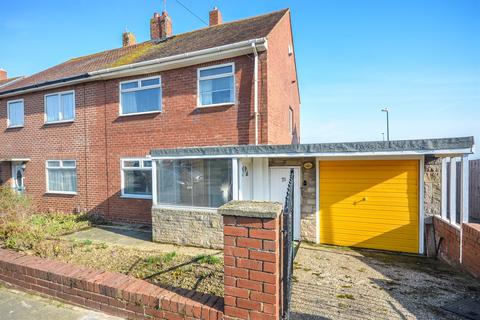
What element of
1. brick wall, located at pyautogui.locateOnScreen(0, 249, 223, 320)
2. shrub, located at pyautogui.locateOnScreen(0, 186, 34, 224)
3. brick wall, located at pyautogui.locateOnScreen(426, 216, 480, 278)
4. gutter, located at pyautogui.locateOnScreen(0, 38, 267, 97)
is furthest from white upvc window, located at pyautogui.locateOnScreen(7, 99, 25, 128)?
brick wall, located at pyautogui.locateOnScreen(426, 216, 480, 278)

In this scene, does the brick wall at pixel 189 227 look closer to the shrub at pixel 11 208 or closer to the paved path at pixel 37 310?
the shrub at pixel 11 208

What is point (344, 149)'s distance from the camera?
5.67 m

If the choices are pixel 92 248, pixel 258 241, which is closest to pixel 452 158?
pixel 258 241

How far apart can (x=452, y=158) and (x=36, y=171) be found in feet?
46.9

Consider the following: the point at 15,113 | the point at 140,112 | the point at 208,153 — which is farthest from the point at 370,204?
the point at 15,113

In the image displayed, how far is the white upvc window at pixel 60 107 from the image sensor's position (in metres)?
10.4

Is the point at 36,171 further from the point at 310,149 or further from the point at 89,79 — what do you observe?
the point at 310,149

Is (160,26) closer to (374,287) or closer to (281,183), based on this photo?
(281,183)

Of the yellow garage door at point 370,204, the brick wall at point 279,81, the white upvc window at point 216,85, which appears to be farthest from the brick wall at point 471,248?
the white upvc window at point 216,85

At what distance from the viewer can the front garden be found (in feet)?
14.5

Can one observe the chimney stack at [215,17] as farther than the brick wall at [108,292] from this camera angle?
Yes

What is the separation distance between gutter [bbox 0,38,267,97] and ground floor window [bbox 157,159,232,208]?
10.7 ft

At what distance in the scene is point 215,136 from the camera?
8117 millimetres

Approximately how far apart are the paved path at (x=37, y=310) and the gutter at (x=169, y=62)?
6826mm
